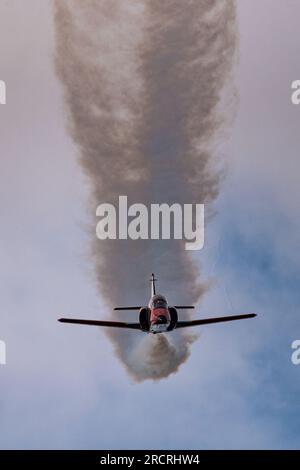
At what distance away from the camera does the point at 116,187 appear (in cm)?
11306

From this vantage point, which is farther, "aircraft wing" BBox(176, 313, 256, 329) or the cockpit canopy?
"aircraft wing" BBox(176, 313, 256, 329)

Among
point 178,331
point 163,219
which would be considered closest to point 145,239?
point 163,219

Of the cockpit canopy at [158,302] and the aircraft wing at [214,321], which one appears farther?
the aircraft wing at [214,321]

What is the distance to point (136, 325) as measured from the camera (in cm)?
10706

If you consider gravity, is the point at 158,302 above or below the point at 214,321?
below

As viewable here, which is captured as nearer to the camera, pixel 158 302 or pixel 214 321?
pixel 158 302

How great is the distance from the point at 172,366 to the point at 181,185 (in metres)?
21.5
